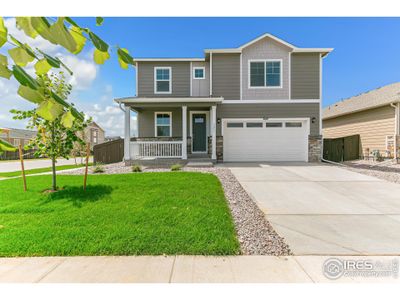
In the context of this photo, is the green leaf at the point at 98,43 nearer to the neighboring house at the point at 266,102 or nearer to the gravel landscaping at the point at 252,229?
the gravel landscaping at the point at 252,229

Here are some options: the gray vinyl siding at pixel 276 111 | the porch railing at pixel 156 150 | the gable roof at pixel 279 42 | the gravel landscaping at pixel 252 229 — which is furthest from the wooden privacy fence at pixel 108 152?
the gravel landscaping at pixel 252 229

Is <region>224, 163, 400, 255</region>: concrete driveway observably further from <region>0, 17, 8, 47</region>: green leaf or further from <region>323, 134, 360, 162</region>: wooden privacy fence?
<region>323, 134, 360, 162</region>: wooden privacy fence

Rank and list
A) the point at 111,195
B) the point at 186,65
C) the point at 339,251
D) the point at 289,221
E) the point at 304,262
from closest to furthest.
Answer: the point at 304,262 → the point at 339,251 → the point at 289,221 → the point at 111,195 → the point at 186,65

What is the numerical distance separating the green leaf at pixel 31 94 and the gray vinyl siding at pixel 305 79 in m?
12.5

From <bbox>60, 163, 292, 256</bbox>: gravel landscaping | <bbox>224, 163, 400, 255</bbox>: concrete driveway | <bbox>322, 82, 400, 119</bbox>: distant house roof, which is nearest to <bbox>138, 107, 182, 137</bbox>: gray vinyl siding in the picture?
<bbox>224, 163, 400, 255</bbox>: concrete driveway

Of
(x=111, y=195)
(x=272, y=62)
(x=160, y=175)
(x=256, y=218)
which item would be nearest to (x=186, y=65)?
(x=272, y=62)

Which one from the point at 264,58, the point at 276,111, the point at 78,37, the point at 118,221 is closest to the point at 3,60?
the point at 78,37

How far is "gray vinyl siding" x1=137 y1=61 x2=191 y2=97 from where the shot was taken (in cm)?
1334

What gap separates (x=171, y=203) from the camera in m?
4.84

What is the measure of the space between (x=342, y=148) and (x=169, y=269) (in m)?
14.6

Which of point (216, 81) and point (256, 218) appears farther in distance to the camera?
point (216, 81)

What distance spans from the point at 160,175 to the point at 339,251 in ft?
18.8
